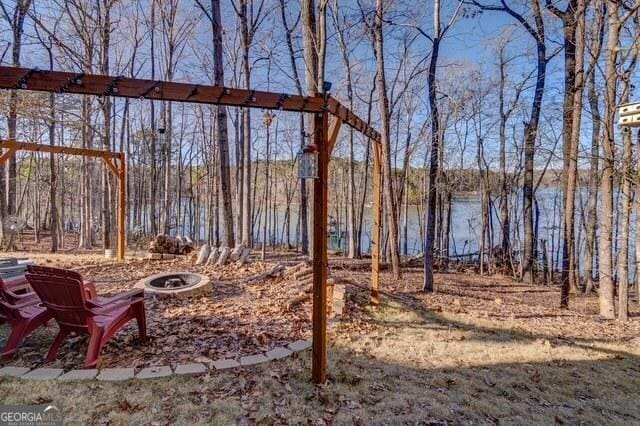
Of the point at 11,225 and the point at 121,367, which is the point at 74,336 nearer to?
the point at 121,367

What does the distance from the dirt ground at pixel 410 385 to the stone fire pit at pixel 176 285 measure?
199cm

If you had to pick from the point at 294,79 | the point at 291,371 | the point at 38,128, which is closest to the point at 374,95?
the point at 294,79

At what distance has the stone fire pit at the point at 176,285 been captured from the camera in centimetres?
439

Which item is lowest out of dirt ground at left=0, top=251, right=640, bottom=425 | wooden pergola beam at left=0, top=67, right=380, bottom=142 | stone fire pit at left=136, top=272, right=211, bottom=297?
dirt ground at left=0, top=251, right=640, bottom=425

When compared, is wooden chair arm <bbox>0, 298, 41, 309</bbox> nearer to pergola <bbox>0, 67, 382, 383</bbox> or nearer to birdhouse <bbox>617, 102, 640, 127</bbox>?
pergola <bbox>0, 67, 382, 383</bbox>

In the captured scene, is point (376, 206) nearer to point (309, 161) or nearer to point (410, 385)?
point (309, 161)

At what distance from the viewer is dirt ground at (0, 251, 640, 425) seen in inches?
88.4

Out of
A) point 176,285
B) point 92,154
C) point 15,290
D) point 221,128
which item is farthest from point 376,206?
point 92,154

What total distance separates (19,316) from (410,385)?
3.40 metres

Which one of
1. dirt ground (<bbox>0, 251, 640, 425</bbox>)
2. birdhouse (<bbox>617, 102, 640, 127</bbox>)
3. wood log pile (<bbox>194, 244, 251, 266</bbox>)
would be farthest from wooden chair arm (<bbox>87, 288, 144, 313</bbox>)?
birdhouse (<bbox>617, 102, 640, 127</bbox>)

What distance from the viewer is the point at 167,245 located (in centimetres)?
676

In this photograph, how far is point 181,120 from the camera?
583 inches

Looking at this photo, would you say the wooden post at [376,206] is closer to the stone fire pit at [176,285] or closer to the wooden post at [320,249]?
the wooden post at [320,249]

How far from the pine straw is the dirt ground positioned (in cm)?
37
